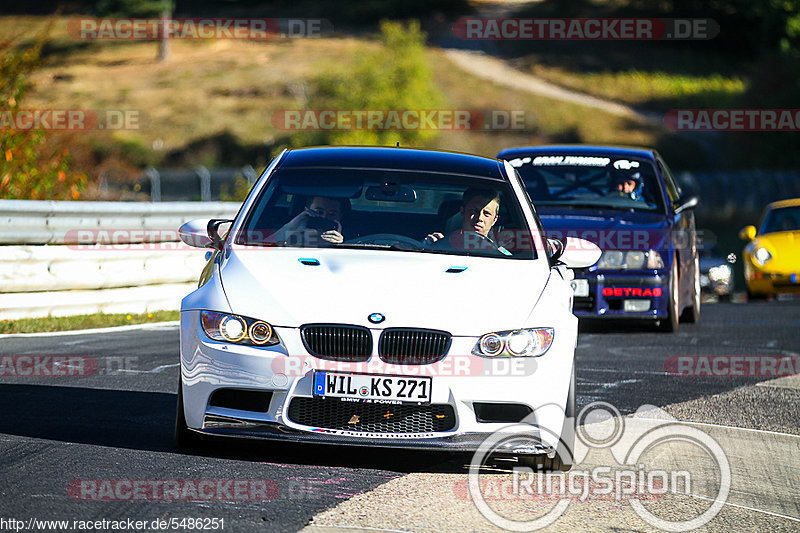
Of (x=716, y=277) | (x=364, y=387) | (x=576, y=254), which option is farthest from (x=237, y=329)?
(x=716, y=277)

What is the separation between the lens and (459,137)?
66.4 metres

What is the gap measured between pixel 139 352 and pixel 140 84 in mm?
71819

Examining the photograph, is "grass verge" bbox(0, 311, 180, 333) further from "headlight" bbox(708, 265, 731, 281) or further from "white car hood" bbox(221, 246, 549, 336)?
"headlight" bbox(708, 265, 731, 281)

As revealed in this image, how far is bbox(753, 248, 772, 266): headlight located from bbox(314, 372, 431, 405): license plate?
13.8 meters

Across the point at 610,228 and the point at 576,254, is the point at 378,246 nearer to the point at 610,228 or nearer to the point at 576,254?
the point at 576,254

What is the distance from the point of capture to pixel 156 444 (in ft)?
21.2

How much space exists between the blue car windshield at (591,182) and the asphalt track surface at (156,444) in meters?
2.03

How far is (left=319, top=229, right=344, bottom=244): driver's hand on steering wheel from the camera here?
686 centimetres

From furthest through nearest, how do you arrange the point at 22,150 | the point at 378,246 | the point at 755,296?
the point at 755,296, the point at 22,150, the point at 378,246

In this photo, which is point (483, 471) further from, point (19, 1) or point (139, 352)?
point (19, 1)

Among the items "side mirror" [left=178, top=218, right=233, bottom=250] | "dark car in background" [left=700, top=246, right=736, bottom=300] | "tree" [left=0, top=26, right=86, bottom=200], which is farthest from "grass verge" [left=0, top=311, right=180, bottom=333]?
"dark car in background" [left=700, top=246, right=736, bottom=300]

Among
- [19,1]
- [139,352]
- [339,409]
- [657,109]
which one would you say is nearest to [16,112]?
[139,352]

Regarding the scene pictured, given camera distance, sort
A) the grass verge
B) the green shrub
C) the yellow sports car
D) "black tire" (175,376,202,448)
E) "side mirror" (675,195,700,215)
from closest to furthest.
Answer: "black tire" (175,376,202,448) < the grass verge < "side mirror" (675,195,700,215) < the yellow sports car < the green shrub

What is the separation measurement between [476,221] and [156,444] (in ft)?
6.91
